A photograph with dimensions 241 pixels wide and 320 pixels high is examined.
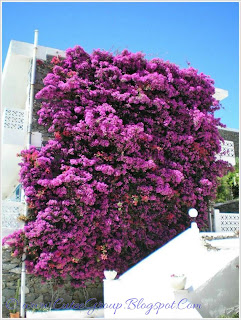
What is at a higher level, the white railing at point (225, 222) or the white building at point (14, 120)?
the white building at point (14, 120)

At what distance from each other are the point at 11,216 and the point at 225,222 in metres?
7.07

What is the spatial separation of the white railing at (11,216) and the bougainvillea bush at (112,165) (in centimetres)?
29

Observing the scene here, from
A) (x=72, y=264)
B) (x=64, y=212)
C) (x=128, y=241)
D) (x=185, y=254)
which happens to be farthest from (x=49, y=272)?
(x=185, y=254)

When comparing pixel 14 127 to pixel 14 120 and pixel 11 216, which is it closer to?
pixel 14 120

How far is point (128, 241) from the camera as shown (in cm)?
990

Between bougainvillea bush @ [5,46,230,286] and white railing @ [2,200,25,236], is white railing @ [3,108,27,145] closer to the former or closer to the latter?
bougainvillea bush @ [5,46,230,286]

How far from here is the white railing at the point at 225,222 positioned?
11.6m

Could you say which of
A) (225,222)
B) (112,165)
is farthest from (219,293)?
(225,222)

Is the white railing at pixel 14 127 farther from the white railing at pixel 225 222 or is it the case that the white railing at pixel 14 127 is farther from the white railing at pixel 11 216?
the white railing at pixel 225 222

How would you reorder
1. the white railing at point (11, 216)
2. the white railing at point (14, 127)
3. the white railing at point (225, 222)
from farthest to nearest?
the white railing at point (225, 222) < the white railing at point (14, 127) < the white railing at point (11, 216)

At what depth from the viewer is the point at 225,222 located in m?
11.8

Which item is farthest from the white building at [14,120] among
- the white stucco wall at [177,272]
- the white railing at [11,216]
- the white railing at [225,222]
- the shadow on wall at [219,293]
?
the shadow on wall at [219,293]

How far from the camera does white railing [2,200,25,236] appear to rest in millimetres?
8969

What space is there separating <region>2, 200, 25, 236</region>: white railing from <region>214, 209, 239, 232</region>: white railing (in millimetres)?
6358
